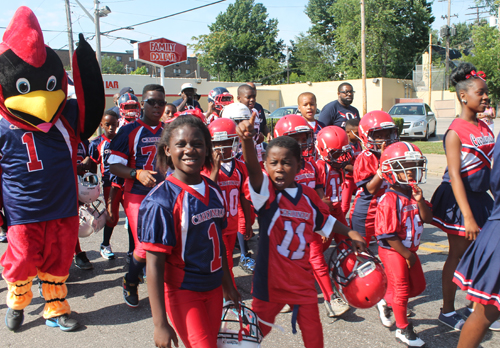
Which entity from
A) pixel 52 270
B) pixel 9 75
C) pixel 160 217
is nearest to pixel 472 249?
pixel 160 217

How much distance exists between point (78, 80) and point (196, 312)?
2.64 meters

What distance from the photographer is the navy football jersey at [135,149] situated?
4320 mm

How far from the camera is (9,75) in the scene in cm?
356

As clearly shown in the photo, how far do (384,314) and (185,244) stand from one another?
7.19 feet

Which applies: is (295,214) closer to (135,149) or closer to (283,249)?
(283,249)

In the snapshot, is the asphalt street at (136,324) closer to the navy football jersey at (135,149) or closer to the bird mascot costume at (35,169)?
the bird mascot costume at (35,169)

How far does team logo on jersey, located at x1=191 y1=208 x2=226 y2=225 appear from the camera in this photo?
2465 millimetres

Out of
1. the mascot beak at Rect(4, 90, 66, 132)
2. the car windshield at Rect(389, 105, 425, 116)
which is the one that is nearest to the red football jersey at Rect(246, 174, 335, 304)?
the mascot beak at Rect(4, 90, 66, 132)

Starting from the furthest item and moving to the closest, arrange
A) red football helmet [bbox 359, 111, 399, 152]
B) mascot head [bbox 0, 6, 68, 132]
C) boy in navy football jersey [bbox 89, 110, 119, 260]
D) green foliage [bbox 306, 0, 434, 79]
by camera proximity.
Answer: green foliage [bbox 306, 0, 434, 79] → boy in navy football jersey [bbox 89, 110, 119, 260] → red football helmet [bbox 359, 111, 399, 152] → mascot head [bbox 0, 6, 68, 132]

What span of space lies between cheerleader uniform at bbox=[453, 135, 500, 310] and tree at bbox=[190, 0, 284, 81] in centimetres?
6155

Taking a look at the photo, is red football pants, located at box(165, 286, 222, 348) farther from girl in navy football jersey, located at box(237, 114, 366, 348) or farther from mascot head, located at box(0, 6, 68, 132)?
mascot head, located at box(0, 6, 68, 132)

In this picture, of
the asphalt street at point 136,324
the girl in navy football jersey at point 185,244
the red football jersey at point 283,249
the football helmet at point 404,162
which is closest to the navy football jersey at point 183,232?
the girl in navy football jersey at point 185,244

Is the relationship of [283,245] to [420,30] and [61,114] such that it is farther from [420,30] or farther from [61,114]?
[420,30]

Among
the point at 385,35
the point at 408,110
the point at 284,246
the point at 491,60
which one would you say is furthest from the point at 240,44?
the point at 284,246
